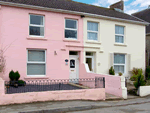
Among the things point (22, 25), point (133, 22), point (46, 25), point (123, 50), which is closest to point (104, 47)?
point (123, 50)

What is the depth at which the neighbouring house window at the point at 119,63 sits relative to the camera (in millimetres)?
14727

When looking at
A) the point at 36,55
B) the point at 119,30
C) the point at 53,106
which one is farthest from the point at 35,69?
the point at 119,30

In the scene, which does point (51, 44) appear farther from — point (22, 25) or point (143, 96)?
point (143, 96)

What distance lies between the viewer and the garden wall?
7.34 m

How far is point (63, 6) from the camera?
13.1 metres

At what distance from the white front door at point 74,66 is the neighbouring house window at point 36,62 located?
7.18 ft

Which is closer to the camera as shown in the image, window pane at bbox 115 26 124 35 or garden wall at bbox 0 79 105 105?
garden wall at bbox 0 79 105 105

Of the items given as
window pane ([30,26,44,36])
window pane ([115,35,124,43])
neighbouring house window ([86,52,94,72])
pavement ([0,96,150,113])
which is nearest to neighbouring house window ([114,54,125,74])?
window pane ([115,35,124,43])

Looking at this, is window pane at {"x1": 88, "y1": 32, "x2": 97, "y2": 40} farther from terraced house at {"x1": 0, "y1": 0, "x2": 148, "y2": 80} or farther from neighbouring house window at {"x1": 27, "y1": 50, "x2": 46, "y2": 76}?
neighbouring house window at {"x1": 27, "y1": 50, "x2": 46, "y2": 76}

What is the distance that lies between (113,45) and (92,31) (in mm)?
2281

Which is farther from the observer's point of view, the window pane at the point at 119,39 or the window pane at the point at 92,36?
the window pane at the point at 119,39

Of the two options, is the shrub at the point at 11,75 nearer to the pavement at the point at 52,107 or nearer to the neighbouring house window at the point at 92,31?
the pavement at the point at 52,107

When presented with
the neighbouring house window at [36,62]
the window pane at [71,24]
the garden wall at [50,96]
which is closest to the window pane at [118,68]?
the window pane at [71,24]

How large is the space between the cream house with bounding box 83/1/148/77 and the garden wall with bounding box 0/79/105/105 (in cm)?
483
